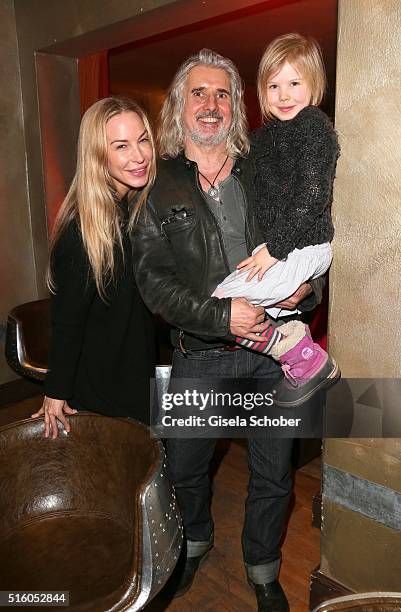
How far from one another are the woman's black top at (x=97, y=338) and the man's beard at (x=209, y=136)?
37 centimetres

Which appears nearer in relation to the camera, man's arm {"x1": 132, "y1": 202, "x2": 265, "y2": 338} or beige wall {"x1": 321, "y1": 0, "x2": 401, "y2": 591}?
beige wall {"x1": 321, "y1": 0, "x2": 401, "y2": 591}

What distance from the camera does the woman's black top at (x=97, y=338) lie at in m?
1.73

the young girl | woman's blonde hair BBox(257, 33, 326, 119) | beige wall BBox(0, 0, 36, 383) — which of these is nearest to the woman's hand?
the young girl

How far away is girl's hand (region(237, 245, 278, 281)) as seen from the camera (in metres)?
1.61

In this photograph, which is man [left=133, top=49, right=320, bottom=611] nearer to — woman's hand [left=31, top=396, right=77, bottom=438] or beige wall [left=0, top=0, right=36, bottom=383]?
woman's hand [left=31, top=396, right=77, bottom=438]

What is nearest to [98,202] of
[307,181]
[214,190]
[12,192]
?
[214,190]

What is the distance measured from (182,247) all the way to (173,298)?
21cm

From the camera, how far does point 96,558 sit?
4.54 feet

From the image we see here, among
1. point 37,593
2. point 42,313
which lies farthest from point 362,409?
point 42,313

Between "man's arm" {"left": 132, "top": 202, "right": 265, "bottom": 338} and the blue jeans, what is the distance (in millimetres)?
248

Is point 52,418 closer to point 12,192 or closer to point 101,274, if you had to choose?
point 101,274

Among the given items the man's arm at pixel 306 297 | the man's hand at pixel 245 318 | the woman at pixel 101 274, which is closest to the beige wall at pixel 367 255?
the man's arm at pixel 306 297

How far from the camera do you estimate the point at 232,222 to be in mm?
1808

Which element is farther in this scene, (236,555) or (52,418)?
(236,555)
